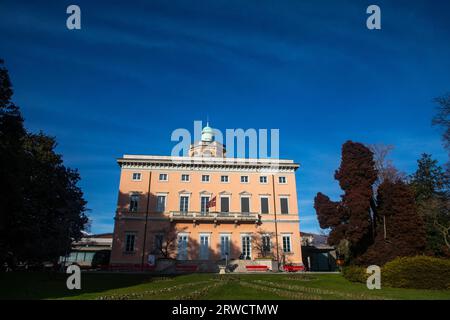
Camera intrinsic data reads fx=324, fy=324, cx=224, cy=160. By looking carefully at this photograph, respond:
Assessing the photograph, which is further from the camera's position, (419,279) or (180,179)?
(180,179)

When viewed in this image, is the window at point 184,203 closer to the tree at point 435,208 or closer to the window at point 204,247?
the window at point 204,247

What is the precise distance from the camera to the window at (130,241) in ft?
114

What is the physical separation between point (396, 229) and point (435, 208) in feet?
20.3

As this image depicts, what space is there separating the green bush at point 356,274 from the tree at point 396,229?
2.11 meters

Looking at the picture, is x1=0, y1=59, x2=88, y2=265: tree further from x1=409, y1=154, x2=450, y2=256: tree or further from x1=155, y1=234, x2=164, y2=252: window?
x1=409, y1=154, x2=450, y2=256: tree

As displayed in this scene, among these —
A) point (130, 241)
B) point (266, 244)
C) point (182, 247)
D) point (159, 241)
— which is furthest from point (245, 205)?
point (130, 241)

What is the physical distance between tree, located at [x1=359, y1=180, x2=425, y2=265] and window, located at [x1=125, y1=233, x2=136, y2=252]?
2414 centimetres

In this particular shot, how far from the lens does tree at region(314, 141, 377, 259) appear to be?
63.1 ft

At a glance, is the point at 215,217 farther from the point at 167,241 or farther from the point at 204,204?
the point at 167,241

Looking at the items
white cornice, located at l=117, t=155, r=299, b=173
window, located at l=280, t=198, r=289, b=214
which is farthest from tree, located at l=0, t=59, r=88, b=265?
window, located at l=280, t=198, r=289, b=214

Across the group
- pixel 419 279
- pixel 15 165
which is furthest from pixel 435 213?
pixel 15 165

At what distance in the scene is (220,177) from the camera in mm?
38312
